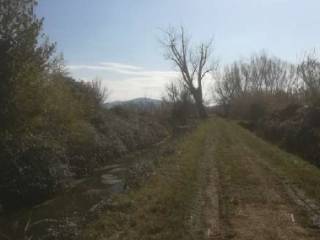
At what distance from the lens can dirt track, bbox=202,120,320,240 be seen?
7.75m

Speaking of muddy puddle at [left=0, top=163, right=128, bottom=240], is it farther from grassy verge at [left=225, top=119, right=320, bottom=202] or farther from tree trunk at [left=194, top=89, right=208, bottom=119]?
tree trunk at [left=194, top=89, right=208, bottom=119]

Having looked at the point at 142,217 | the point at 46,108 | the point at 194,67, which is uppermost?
the point at 194,67

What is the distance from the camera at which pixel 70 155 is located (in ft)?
63.7

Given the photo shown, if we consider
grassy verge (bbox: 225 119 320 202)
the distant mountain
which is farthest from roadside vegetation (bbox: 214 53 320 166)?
the distant mountain

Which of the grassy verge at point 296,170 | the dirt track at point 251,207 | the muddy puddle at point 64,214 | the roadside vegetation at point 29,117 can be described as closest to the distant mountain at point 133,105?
the roadside vegetation at point 29,117

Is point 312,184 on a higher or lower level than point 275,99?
lower

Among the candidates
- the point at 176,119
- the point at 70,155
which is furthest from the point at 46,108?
the point at 176,119

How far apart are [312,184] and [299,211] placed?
9.73ft

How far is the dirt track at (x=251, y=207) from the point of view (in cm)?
775

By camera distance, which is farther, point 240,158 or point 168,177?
point 240,158

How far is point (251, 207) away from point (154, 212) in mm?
2309

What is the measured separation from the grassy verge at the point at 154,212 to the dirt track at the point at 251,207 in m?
Answer: 0.53

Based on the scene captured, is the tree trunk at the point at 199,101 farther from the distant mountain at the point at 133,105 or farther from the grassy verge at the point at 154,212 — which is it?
the grassy verge at the point at 154,212

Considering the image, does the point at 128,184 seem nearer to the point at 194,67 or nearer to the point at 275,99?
the point at 275,99
